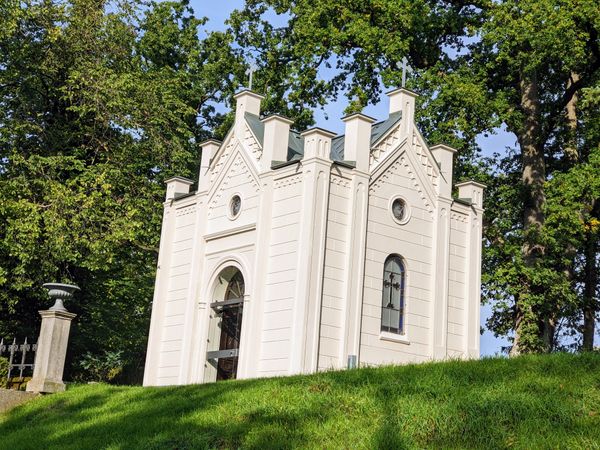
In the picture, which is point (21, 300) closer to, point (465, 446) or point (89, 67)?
point (89, 67)

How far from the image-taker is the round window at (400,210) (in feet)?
70.3

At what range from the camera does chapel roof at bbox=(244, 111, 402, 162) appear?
71.3ft

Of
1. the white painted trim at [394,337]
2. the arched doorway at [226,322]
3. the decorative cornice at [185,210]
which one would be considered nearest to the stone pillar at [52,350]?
the arched doorway at [226,322]

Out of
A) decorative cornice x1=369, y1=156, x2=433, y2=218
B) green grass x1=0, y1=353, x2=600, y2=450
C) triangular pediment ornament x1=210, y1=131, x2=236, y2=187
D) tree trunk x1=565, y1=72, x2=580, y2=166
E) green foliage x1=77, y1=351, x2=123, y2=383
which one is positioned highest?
tree trunk x1=565, y1=72, x2=580, y2=166

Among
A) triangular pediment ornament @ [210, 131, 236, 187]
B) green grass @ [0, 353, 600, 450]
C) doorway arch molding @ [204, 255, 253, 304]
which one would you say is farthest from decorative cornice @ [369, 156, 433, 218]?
green grass @ [0, 353, 600, 450]

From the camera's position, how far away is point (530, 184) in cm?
2812

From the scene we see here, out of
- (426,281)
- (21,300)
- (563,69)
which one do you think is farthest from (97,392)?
(563,69)

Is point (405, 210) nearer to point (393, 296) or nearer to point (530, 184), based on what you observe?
point (393, 296)

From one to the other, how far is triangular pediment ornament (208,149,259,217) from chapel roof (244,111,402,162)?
74cm

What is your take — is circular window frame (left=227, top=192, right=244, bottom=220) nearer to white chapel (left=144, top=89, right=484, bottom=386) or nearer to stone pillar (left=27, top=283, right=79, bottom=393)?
white chapel (left=144, top=89, right=484, bottom=386)

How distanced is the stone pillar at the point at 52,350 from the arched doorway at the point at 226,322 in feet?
14.6

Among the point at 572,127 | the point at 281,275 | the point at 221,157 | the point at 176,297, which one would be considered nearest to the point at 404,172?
the point at 281,275

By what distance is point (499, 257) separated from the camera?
2800 centimetres

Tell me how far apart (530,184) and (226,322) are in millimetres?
11527
